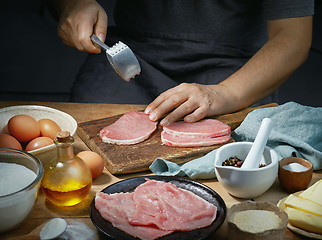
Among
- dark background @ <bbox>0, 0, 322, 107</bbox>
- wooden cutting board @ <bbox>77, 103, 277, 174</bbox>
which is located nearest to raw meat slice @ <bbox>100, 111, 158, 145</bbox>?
wooden cutting board @ <bbox>77, 103, 277, 174</bbox>

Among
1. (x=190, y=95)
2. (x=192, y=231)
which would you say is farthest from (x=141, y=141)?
(x=192, y=231)

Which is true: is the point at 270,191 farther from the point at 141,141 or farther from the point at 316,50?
the point at 316,50

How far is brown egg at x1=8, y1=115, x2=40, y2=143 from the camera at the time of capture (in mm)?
1400

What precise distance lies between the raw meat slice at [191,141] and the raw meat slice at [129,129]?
0.29ft

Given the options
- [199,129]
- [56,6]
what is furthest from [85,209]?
[56,6]

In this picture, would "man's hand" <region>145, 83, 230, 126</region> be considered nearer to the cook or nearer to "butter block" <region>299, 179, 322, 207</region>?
the cook

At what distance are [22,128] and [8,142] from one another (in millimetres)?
86

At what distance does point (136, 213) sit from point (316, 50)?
375cm

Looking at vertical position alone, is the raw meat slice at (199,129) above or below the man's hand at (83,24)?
below

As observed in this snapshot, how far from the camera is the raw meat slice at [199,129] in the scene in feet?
5.29

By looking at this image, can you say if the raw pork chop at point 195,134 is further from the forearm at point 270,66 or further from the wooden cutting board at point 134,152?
the forearm at point 270,66

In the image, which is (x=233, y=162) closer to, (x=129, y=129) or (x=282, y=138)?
(x=282, y=138)

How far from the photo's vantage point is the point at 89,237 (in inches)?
44.1

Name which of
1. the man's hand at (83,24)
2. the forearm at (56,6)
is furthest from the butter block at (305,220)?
the forearm at (56,6)
